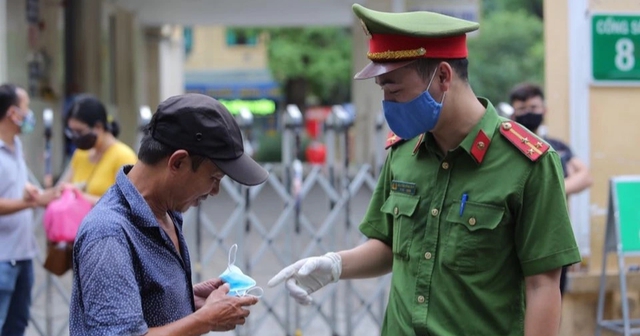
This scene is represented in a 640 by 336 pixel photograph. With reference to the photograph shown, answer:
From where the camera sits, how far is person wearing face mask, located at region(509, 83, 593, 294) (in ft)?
18.9

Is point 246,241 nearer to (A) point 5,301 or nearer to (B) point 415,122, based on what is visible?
(A) point 5,301

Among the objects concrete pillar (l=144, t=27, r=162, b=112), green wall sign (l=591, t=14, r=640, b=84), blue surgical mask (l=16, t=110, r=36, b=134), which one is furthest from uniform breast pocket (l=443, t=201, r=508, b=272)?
concrete pillar (l=144, t=27, r=162, b=112)

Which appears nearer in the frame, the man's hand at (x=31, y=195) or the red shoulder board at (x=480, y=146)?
the red shoulder board at (x=480, y=146)

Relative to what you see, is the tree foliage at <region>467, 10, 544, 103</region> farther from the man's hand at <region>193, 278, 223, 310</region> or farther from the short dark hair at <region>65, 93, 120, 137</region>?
the man's hand at <region>193, 278, 223, 310</region>

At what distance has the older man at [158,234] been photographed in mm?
2191

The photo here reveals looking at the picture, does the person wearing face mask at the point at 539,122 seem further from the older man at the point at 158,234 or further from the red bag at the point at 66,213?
the older man at the point at 158,234

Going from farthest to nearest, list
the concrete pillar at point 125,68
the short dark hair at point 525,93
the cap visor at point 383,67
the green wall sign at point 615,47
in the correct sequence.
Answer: the concrete pillar at point 125,68
the green wall sign at point 615,47
the short dark hair at point 525,93
the cap visor at point 383,67

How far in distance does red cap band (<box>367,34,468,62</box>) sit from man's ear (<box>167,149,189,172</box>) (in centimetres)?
68

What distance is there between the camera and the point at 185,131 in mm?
2334

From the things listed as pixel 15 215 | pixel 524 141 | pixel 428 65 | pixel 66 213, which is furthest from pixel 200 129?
pixel 66 213

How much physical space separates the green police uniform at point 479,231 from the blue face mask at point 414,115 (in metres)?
0.12

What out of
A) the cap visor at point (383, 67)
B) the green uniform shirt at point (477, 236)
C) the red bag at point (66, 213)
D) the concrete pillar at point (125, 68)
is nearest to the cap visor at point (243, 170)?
the cap visor at point (383, 67)

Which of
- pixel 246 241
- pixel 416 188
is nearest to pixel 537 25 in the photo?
pixel 246 241

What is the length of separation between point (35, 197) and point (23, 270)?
46cm
